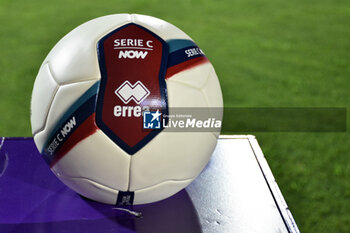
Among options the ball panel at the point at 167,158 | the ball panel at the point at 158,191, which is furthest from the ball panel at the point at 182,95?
the ball panel at the point at 158,191

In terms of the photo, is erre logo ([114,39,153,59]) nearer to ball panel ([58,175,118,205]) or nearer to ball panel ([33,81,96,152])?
ball panel ([33,81,96,152])

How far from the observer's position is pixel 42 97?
1763 mm

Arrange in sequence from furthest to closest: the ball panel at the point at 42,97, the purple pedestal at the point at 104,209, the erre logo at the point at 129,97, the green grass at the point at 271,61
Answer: the green grass at the point at 271,61, the purple pedestal at the point at 104,209, the ball panel at the point at 42,97, the erre logo at the point at 129,97

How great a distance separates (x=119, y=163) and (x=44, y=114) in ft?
1.15

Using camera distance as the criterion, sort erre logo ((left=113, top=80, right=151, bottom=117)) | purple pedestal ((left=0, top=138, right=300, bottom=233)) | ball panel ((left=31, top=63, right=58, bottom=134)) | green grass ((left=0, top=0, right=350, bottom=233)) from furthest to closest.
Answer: green grass ((left=0, top=0, right=350, bottom=233)), purple pedestal ((left=0, top=138, right=300, bottom=233)), ball panel ((left=31, top=63, right=58, bottom=134)), erre logo ((left=113, top=80, right=151, bottom=117))

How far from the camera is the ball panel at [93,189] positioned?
176cm

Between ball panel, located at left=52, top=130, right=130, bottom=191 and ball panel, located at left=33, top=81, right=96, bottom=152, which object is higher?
ball panel, located at left=33, top=81, right=96, bottom=152

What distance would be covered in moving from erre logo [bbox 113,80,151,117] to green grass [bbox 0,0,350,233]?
4.15ft

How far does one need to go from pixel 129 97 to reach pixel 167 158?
0.87 feet

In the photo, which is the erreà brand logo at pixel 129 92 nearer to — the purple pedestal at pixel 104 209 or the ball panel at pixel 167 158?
A: the ball panel at pixel 167 158

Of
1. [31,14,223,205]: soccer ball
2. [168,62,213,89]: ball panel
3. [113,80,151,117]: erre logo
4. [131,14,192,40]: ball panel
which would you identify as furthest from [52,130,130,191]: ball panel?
[131,14,192,40]: ball panel

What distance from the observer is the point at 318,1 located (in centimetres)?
518

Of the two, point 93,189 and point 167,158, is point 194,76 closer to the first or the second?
point 167,158

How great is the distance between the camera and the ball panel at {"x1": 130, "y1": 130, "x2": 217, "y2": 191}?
5.47 feet
